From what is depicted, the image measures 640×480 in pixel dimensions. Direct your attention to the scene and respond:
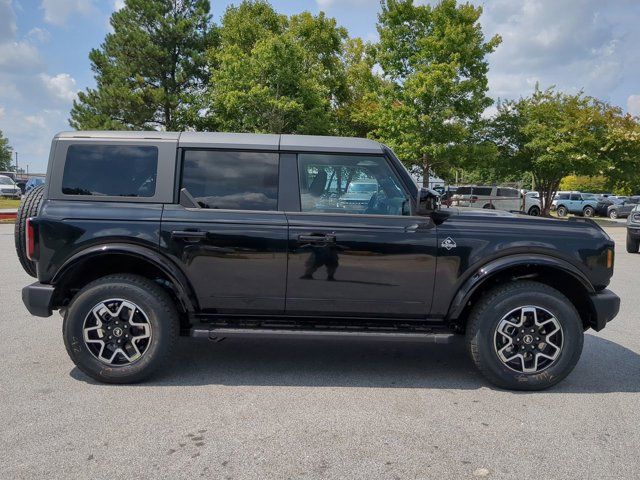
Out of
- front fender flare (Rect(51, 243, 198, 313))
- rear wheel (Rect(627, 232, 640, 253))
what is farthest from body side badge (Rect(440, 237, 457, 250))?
rear wheel (Rect(627, 232, 640, 253))

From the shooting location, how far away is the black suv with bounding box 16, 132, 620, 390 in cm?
387

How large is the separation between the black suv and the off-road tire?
11 millimetres

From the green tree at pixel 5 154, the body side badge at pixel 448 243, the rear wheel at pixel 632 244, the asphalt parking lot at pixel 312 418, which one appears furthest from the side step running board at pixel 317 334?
the green tree at pixel 5 154

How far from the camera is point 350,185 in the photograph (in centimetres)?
407

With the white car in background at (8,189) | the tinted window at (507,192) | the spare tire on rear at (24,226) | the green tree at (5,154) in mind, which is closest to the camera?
the spare tire on rear at (24,226)

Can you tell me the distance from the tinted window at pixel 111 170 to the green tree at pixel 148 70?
1054 inches

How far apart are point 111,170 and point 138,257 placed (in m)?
0.74

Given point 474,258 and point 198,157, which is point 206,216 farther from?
point 474,258

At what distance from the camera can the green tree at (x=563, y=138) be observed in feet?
91.8

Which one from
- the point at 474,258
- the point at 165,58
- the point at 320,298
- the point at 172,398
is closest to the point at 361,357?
the point at 320,298

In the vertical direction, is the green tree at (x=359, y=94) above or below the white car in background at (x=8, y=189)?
above

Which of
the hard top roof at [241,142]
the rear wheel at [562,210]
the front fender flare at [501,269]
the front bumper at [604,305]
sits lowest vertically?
the front bumper at [604,305]

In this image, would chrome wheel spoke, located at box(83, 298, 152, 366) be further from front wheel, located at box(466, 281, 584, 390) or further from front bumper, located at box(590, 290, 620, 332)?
front bumper, located at box(590, 290, 620, 332)

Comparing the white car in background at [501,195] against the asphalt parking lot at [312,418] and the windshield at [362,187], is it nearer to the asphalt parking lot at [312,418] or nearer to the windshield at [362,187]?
the asphalt parking lot at [312,418]
